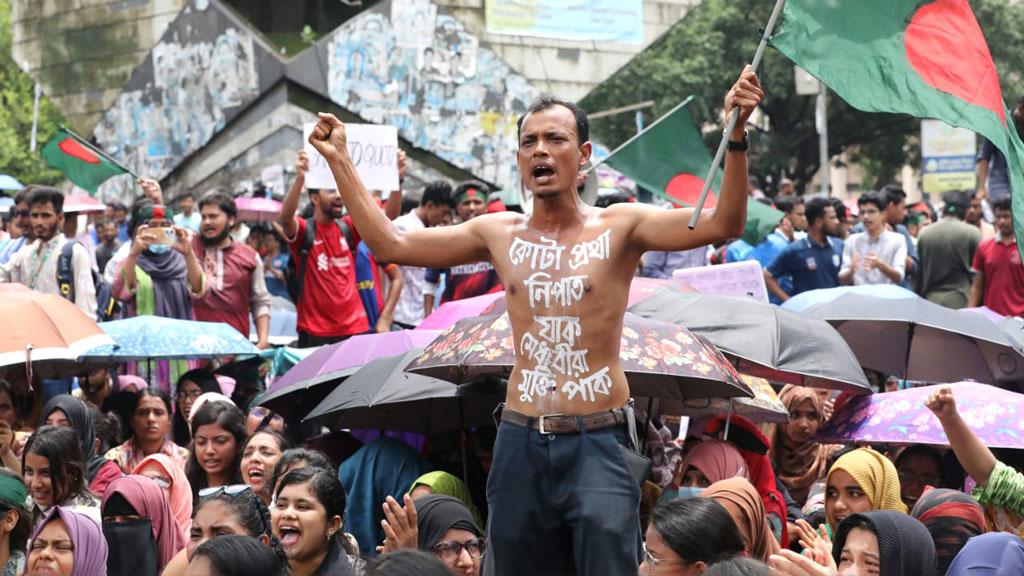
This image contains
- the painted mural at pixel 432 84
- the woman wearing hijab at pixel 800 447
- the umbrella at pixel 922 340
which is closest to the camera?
the woman wearing hijab at pixel 800 447

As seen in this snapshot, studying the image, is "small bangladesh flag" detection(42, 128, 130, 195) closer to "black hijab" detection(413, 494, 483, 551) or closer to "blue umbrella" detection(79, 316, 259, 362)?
"blue umbrella" detection(79, 316, 259, 362)

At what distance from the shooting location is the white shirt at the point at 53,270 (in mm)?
11531

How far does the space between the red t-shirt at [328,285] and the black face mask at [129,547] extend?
14.7 feet

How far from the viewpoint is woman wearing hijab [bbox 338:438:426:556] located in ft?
28.3

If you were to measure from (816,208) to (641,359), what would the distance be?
7.34 m

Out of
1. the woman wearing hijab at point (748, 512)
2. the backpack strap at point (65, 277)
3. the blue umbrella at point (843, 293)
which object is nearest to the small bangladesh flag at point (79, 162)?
the backpack strap at point (65, 277)

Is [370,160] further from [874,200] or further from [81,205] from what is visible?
[81,205]

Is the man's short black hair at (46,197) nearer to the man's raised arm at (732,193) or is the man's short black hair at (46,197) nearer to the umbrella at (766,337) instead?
the umbrella at (766,337)

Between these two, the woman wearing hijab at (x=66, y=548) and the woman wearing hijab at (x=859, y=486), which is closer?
the woman wearing hijab at (x=66, y=548)

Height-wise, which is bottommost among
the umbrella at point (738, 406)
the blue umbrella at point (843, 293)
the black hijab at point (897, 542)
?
the black hijab at point (897, 542)

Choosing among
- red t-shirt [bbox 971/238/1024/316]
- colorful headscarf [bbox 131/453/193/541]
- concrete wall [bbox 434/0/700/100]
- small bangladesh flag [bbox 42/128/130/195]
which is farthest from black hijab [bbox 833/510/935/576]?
concrete wall [bbox 434/0/700/100]

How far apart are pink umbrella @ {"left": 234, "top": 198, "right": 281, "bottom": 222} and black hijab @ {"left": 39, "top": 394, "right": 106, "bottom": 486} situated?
12387 millimetres

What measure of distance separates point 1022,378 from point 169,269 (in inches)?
240

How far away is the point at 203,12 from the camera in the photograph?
26797 mm
